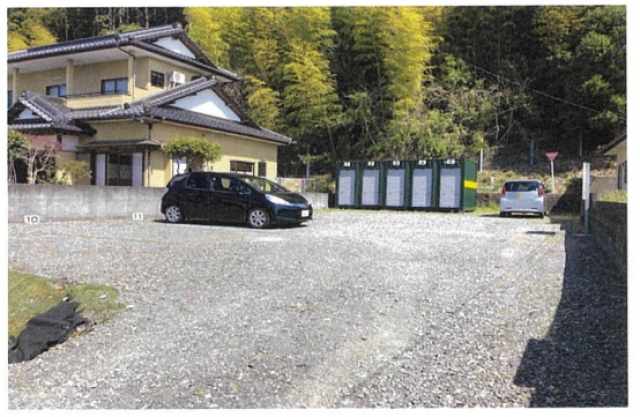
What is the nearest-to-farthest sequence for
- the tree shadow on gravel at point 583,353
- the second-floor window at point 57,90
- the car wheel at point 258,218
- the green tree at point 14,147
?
the tree shadow on gravel at point 583,353 → the car wheel at point 258,218 → the green tree at point 14,147 → the second-floor window at point 57,90

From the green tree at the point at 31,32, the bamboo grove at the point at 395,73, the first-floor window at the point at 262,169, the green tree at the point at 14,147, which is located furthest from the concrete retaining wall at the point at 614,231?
the green tree at the point at 31,32

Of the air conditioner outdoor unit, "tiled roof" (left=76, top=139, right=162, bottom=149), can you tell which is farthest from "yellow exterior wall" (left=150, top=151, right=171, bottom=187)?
the air conditioner outdoor unit

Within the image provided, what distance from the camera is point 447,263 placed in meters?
4.92

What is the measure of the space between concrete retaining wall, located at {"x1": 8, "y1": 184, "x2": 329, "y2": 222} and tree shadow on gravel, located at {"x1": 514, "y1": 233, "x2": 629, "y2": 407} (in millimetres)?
7741

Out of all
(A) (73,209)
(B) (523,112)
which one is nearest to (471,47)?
(B) (523,112)

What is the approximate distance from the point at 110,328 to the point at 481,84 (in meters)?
18.4

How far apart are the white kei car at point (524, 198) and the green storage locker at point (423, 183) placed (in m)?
2.30

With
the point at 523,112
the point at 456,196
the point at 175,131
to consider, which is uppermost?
the point at 523,112

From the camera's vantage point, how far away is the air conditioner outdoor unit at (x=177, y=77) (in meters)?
14.4

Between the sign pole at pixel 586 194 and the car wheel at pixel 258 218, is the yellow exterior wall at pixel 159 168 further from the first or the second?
the sign pole at pixel 586 194

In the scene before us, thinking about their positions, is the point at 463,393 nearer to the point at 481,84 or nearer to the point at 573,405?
the point at 573,405

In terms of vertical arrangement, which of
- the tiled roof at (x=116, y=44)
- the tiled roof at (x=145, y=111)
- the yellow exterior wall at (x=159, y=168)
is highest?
the tiled roof at (x=116, y=44)

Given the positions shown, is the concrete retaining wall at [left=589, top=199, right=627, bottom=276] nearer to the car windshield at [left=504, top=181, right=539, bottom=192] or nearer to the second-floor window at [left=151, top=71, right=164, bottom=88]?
the car windshield at [left=504, top=181, right=539, bottom=192]

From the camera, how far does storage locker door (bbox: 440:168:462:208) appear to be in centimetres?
1298
